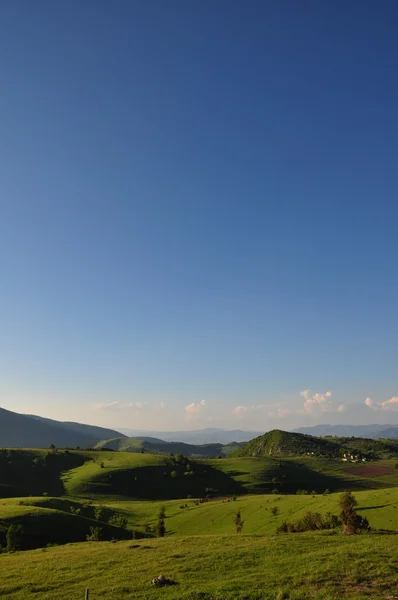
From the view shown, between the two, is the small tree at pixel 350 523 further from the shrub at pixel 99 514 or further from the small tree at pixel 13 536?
the shrub at pixel 99 514

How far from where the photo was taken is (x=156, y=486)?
18750cm

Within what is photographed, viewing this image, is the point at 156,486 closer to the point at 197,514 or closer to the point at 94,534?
the point at 197,514

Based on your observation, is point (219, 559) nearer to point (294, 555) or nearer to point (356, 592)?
point (294, 555)

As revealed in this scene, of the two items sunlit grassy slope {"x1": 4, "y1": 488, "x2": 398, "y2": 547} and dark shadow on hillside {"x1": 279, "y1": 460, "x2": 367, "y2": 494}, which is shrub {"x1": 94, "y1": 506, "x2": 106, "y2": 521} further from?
dark shadow on hillside {"x1": 279, "y1": 460, "x2": 367, "y2": 494}

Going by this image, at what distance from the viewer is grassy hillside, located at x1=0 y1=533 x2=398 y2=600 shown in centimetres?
2578

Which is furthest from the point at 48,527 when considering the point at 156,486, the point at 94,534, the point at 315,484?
the point at 315,484

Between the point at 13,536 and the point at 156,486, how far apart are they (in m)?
138

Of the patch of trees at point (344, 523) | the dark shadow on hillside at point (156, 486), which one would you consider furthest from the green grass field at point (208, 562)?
the dark shadow on hillside at point (156, 486)

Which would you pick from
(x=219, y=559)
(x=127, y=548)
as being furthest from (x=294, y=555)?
(x=127, y=548)

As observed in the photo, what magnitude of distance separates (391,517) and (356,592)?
57.7 metres

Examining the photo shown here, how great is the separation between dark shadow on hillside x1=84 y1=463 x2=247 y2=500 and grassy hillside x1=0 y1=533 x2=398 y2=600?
141888mm

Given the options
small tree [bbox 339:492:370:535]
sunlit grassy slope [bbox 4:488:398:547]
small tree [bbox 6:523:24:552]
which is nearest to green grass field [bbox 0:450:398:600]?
sunlit grassy slope [bbox 4:488:398:547]

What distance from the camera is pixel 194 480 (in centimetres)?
19812

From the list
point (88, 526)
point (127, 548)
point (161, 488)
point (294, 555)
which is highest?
point (294, 555)
